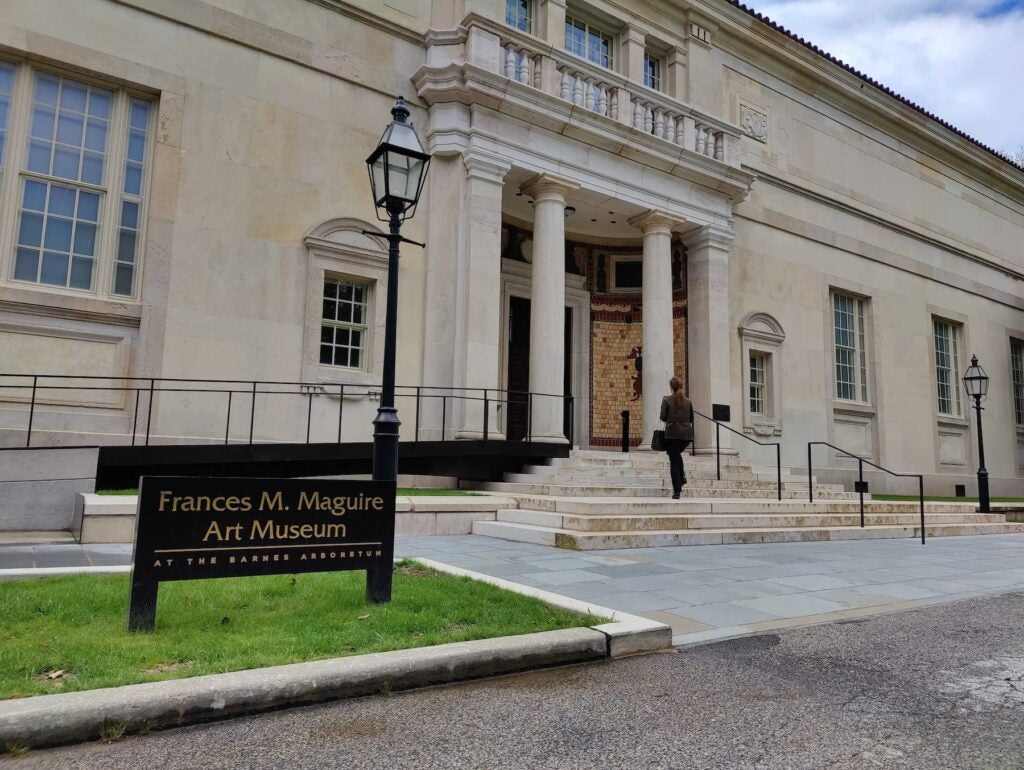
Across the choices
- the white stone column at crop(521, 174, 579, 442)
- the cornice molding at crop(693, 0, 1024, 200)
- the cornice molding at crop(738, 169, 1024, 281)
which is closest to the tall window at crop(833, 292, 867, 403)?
the cornice molding at crop(738, 169, 1024, 281)

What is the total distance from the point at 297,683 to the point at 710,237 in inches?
647

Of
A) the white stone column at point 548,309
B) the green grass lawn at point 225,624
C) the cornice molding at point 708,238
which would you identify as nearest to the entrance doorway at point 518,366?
the white stone column at point 548,309

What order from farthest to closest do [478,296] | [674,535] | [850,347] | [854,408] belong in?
[850,347] → [854,408] → [478,296] → [674,535]

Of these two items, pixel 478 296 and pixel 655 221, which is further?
pixel 655 221

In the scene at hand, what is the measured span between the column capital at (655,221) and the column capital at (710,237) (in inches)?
41.3

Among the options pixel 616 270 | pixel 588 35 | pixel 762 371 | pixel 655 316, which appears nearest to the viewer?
pixel 655 316

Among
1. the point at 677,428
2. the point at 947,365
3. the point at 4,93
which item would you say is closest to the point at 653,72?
the point at 677,428

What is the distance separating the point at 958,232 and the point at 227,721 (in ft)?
95.5

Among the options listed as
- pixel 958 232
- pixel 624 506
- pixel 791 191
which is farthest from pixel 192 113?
pixel 958 232

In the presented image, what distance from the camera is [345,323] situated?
1358 cm

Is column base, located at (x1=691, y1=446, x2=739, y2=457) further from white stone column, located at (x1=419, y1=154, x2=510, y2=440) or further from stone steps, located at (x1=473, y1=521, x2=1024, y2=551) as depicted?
white stone column, located at (x1=419, y1=154, x2=510, y2=440)

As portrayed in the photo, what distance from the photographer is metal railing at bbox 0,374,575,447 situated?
10617mm

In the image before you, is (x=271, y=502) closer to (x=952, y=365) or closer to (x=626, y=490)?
(x=626, y=490)

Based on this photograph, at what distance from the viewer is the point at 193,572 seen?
169 inches
